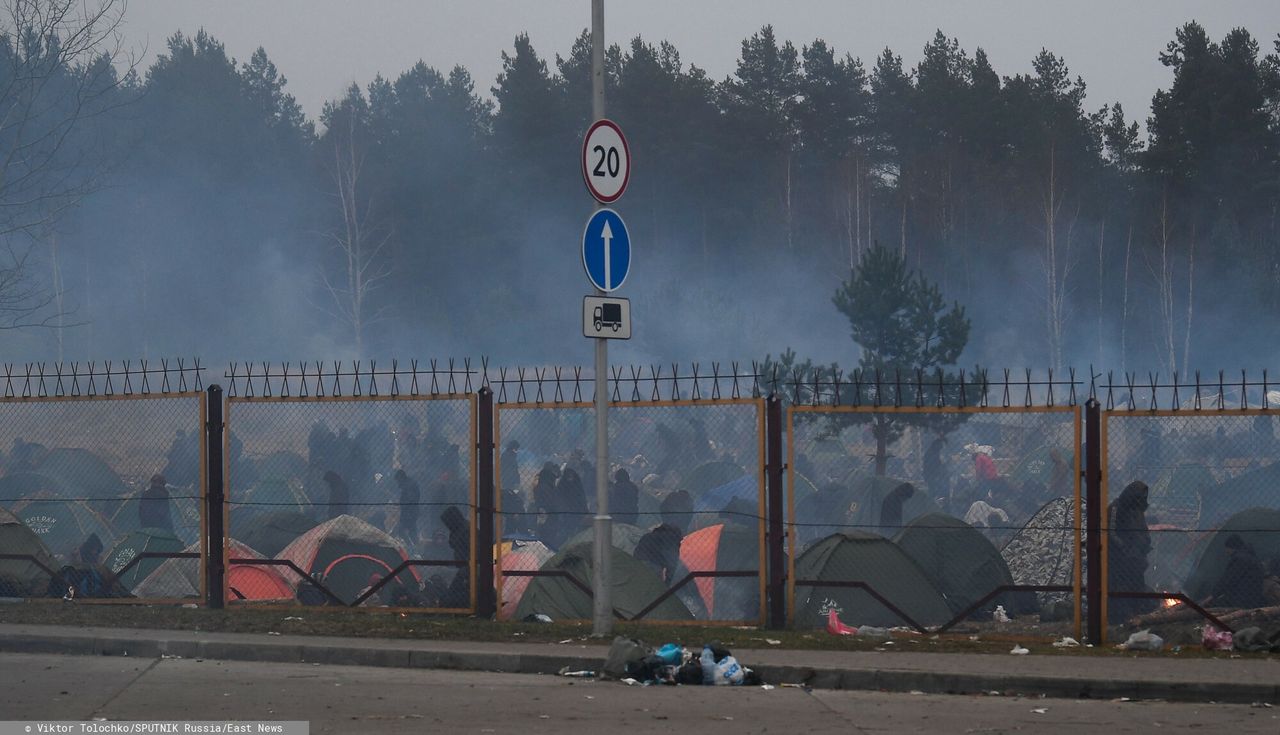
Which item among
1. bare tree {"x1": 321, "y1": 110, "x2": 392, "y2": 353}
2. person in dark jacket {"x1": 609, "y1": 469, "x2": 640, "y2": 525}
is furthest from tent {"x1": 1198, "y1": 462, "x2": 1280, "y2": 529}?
bare tree {"x1": 321, "y1": 110, "x2": 392, "y2": 353}

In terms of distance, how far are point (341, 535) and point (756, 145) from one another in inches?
1799

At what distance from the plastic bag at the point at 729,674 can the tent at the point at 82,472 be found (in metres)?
12.8

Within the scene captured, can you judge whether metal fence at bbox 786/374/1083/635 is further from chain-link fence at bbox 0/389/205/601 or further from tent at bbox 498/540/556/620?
chain-link fence at bbox 0/389/205/601

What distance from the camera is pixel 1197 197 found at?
5178cm

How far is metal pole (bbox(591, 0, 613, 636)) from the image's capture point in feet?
32.1

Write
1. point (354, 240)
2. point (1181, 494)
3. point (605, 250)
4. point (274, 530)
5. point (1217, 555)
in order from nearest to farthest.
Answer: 1. point (605, 250)
2. point (1217, 555)
3. point (274, 530)
4. point (1181, 494)
5. point (354, 240)

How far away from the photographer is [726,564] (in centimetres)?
1362

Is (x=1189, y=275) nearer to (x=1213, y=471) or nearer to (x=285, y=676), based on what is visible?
(x=1213, y=471)

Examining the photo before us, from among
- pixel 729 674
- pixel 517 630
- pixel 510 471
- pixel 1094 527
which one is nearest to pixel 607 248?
pixel 517 630

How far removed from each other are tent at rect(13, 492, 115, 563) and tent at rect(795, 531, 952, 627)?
9483 millimetres

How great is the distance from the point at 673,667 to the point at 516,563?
483 cm

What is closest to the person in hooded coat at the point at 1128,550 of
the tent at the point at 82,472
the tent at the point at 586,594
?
the tent at the point at 586,594

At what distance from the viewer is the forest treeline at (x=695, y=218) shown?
53.4m

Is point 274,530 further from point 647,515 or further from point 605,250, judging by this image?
point 605,250
